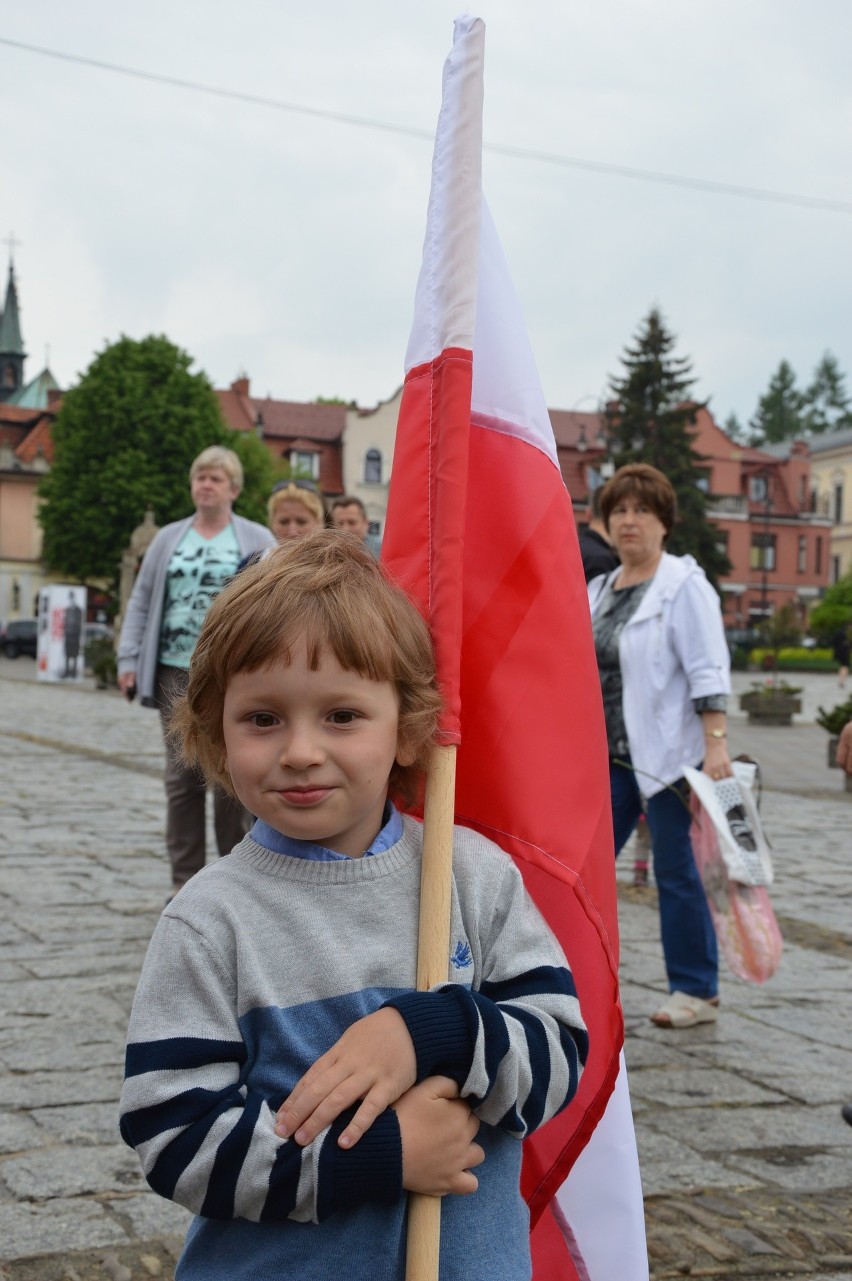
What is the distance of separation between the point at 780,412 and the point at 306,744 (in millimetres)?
108544

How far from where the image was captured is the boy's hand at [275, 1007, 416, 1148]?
1621 millimetres

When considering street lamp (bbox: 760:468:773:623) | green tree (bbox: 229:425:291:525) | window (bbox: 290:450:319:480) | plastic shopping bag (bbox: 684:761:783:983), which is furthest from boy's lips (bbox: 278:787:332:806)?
street lamp (bbox: 760:468:773:623)

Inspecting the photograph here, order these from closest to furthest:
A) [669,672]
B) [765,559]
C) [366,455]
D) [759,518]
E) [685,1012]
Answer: [685,1012], [669,672], [366,455], [765,559], [759,518]

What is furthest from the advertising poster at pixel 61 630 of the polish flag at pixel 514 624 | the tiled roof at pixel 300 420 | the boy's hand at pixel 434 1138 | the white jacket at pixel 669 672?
the tiled roof at pixel 300 420

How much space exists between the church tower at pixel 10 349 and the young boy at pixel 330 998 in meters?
106

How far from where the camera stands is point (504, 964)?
185 cm

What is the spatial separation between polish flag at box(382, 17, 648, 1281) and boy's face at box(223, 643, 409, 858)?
0.18m

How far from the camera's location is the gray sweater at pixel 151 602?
20.8ft

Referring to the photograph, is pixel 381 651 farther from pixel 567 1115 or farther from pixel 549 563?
pixel 567 1115

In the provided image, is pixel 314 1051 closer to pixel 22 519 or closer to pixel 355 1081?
pixel 355 1081

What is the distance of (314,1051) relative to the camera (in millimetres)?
1709

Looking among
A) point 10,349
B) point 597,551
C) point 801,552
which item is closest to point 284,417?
point 801,552

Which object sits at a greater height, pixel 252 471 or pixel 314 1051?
pixel 252 471

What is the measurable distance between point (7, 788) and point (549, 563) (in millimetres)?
9871
